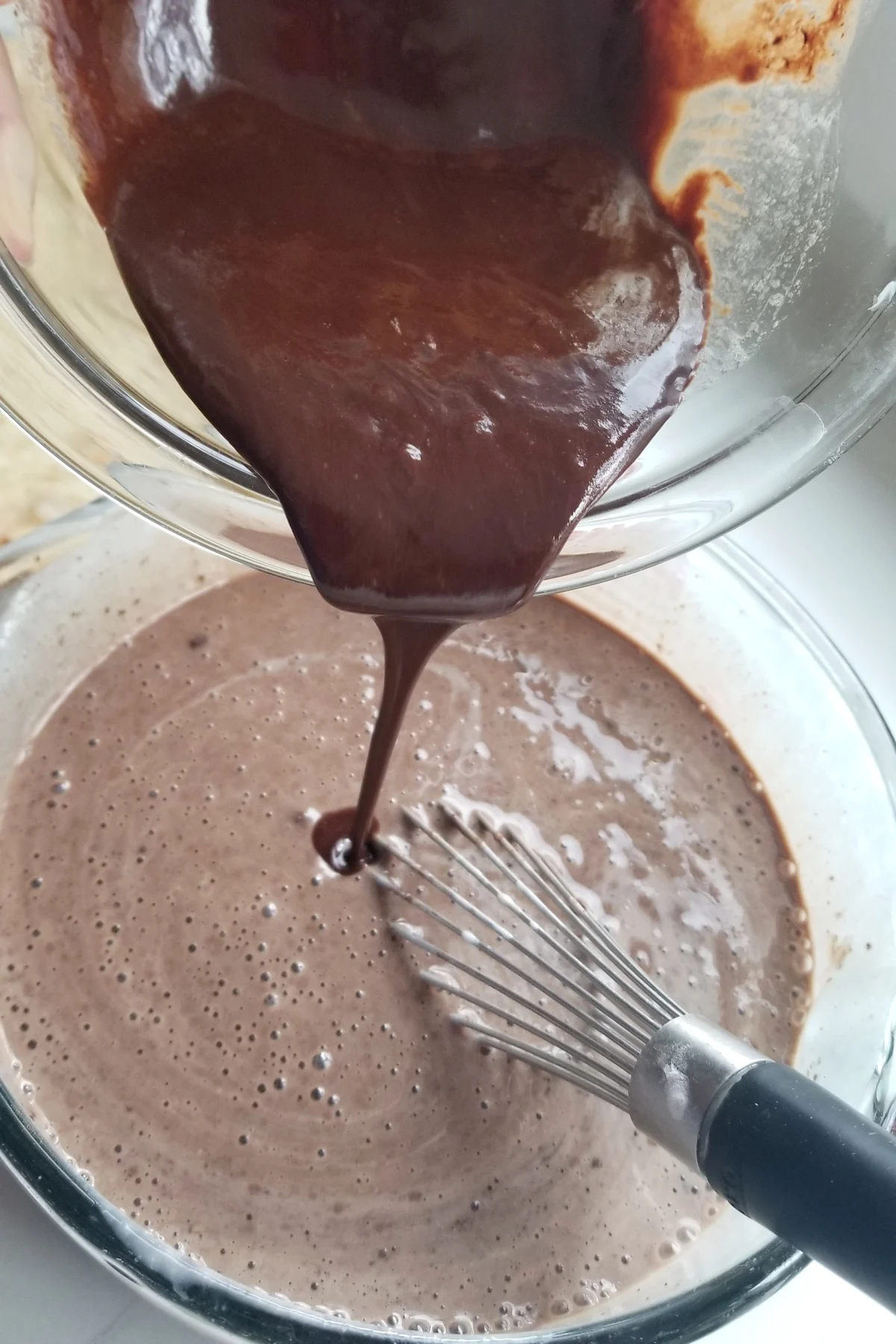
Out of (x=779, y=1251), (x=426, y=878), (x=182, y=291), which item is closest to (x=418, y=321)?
(x=182, y=291)

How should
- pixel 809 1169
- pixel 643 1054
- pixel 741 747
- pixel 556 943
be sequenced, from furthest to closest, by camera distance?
pixel 741 747 → pixel 556 943 → pixel 643 1054 → pixel 809 1169

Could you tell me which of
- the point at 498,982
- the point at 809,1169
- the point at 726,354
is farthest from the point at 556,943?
the point at 726,354

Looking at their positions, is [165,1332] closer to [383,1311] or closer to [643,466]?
[383,1311]

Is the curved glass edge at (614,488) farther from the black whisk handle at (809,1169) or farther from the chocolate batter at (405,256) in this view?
the black whisk handle at (809,1169)

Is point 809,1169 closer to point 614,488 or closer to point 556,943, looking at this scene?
point 556,943

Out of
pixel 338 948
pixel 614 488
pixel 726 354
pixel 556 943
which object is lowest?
pixel 338 948

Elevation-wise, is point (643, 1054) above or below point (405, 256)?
below
